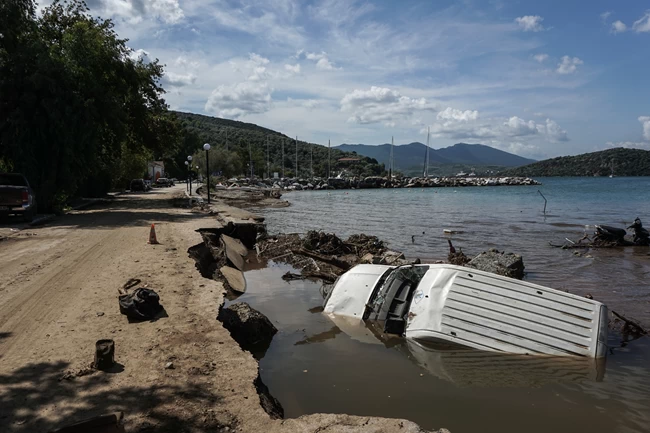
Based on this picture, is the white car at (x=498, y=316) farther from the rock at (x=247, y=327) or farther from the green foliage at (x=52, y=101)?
the green foliage at (x=52, y=101)

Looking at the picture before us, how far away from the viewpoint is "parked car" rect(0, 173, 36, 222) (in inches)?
592

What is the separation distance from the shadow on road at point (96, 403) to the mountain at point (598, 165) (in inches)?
7648

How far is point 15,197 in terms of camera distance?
15.2 metres

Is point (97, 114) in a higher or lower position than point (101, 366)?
higher

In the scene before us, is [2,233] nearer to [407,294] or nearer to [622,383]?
[407,294]

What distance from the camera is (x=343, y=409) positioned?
15.1 feet

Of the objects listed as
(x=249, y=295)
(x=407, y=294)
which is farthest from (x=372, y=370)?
(x=249, y=295)

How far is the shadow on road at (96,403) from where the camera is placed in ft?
11.0

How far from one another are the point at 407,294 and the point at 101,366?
451cm

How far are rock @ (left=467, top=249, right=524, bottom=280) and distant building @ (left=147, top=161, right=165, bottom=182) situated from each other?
230 feet

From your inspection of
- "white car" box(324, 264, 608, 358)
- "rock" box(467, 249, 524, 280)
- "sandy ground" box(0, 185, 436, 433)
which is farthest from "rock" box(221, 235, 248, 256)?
"white car" box(324, 264, 608, 358)

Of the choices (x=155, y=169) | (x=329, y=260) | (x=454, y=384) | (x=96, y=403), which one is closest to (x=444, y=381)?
(x=454, y=384)

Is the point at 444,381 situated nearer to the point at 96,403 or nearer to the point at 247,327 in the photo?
the point at 247,327

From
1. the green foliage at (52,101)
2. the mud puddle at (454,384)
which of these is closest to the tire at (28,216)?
the green foliage at (52,101)
